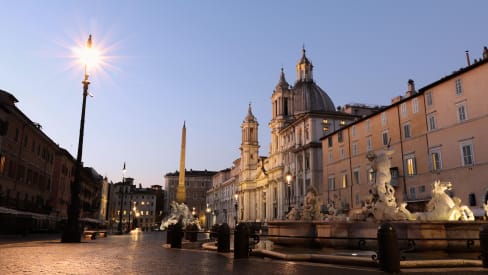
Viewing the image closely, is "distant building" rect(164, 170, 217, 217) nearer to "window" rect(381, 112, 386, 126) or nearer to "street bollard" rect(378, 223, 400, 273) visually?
"window" rect(381, 112, 386, 126)

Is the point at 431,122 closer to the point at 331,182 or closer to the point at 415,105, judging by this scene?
the point at 415,105

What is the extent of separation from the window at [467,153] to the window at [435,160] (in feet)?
8.97

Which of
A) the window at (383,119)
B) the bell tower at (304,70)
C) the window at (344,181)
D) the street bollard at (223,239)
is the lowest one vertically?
the street bollard at (223,239)

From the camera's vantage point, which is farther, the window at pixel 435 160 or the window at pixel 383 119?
the window at pixel 383 119

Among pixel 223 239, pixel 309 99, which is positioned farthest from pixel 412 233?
pixel 309 99

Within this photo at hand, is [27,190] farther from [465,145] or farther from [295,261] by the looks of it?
[465,145]

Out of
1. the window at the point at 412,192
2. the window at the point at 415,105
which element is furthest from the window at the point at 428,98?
the window at the point at 412,192

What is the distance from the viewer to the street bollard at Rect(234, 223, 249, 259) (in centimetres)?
1258

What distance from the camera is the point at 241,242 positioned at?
12.7 meters

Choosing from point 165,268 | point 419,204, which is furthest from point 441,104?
point 165,268

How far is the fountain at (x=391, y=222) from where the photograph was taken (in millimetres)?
14172

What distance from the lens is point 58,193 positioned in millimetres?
51156

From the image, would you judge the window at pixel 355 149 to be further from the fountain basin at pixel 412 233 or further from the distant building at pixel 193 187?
the distant building at pixel 193 187

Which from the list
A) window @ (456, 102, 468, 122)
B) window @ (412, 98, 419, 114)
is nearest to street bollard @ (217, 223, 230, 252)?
window @ (456, 102, 468, 122)
